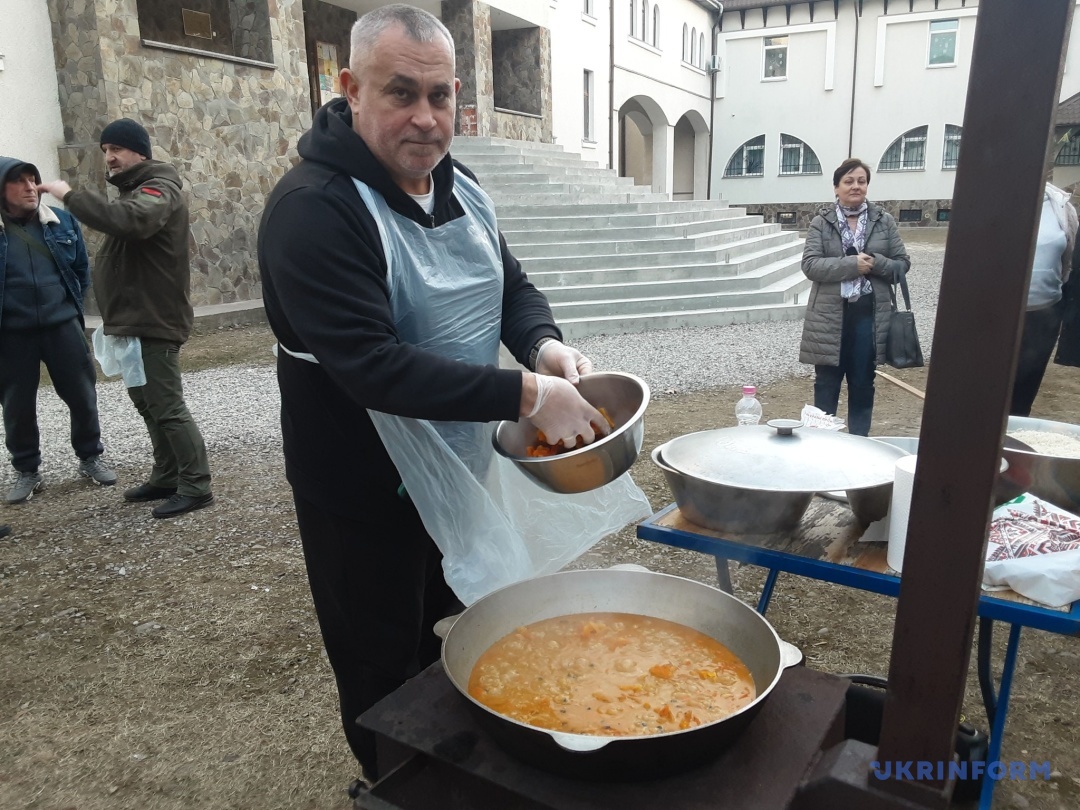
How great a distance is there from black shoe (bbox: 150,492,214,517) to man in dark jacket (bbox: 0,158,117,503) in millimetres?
711

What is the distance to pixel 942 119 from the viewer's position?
26000 mm

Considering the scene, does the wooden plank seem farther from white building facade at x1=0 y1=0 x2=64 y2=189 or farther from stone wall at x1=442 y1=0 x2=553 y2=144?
stone wall at x1=442 y1=0 x2=553 y2=144

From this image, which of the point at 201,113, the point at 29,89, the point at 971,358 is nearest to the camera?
the point at 971,358

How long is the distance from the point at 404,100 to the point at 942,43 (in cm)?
2995

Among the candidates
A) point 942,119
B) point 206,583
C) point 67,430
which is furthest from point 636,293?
point 942,119

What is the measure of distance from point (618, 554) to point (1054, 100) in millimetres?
3050

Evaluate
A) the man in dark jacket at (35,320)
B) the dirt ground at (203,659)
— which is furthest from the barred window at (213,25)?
the dirt ground at (203,659)

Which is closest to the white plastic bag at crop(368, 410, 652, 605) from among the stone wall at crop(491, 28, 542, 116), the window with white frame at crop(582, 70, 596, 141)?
the stone wall at crop(491, 28, 542, 116)

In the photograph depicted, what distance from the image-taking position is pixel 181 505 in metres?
4.27

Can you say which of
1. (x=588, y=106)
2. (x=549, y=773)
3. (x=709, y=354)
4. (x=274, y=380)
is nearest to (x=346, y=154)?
(x=549, y=773)

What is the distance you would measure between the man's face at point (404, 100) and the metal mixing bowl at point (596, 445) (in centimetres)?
60

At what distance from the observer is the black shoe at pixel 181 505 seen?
423 centimetres

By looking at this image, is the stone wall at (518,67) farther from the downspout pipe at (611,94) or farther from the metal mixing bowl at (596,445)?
the metal mixing bowl at (596,445)

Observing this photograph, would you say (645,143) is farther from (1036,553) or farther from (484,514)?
(1036,553)
